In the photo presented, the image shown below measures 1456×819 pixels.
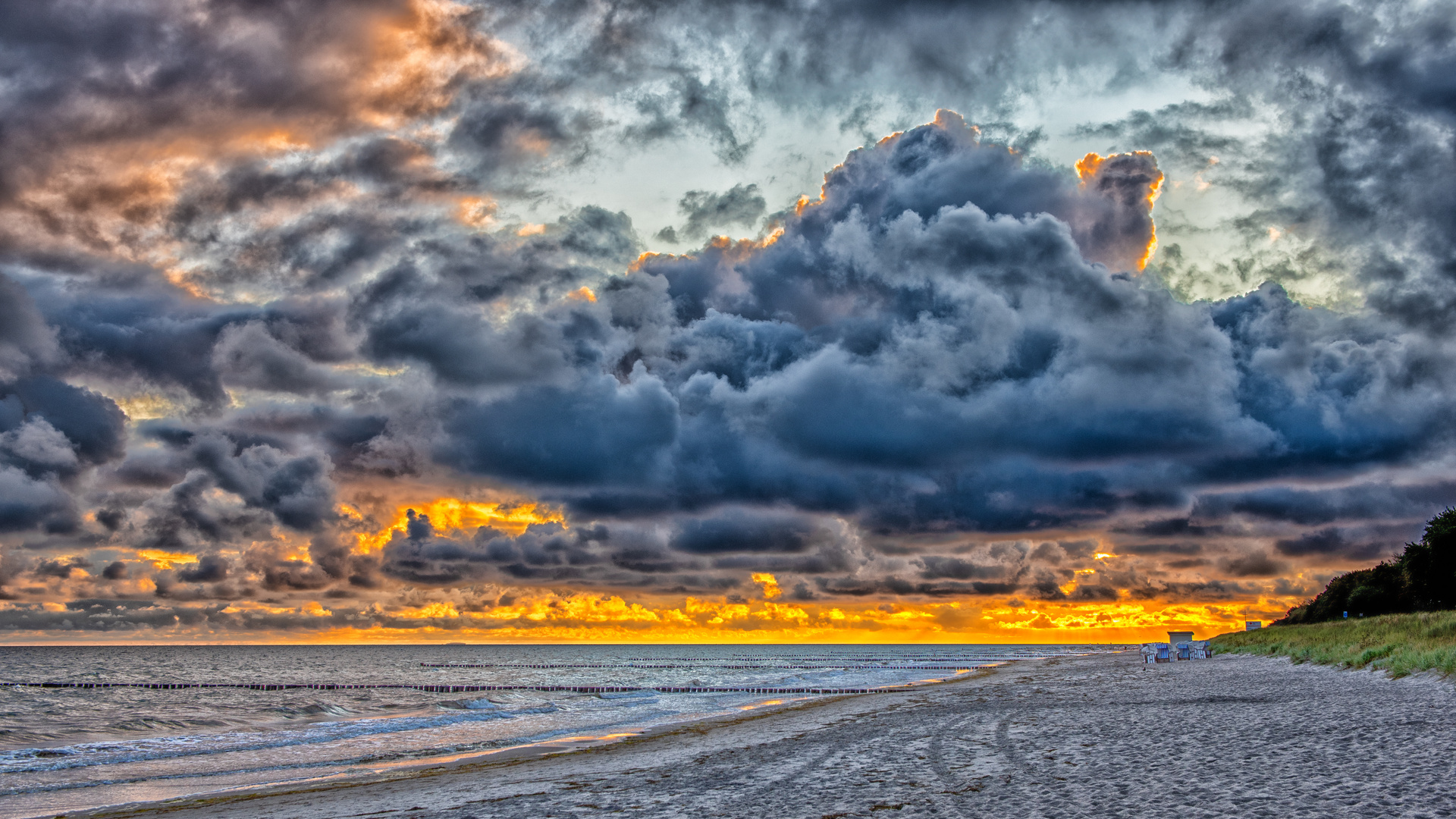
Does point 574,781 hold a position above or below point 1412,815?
below

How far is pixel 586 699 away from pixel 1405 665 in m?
50.6

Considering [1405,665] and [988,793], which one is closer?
[988,793]

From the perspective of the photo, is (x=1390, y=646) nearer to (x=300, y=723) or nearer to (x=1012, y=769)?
(x=1012, y=769)

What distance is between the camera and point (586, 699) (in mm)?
66188

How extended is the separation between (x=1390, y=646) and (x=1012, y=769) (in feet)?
98.7

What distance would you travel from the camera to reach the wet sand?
12.0 meters

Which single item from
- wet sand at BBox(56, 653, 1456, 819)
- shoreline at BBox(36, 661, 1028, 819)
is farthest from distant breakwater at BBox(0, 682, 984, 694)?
wet sand at BBox(56, 653, 1456, 819)

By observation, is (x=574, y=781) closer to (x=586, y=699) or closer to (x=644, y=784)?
(x=644, y=784)

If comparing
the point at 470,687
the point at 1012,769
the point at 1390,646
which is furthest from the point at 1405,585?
the point at 1012,769

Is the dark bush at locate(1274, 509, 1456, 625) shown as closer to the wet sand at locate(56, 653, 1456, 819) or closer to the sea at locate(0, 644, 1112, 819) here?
the sea at locate(0, 644, 1112, 819)

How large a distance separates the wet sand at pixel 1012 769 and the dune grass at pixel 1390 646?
1259 millimetres

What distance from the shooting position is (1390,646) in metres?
36.8

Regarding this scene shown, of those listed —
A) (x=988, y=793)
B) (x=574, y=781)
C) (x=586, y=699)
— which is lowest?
(x=586, y=699)

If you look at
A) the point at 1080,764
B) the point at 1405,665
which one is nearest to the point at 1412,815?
the point at 1080,764
